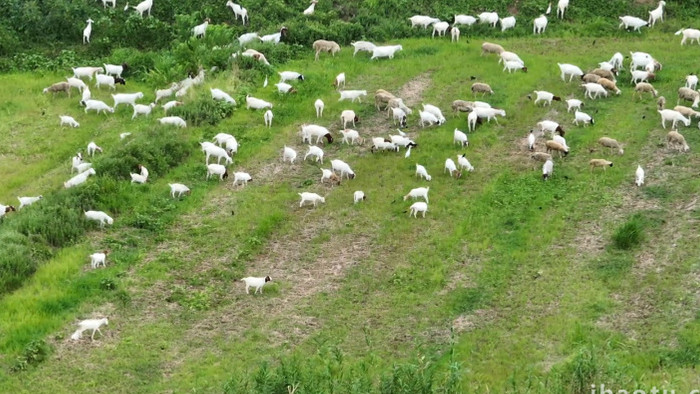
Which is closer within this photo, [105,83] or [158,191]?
[158,191]

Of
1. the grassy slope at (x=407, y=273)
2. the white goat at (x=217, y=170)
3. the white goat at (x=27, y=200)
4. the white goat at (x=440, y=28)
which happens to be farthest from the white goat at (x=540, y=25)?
the white goat at (x=27, y=200)

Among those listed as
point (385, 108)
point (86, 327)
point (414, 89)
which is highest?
point (86, 327)

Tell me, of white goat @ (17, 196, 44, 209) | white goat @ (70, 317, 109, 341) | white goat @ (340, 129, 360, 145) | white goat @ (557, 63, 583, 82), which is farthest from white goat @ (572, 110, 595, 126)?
white goat @ (70, 317, 109, 341)

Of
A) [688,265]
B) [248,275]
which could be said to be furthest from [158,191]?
[688,265]

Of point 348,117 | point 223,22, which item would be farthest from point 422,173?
point 223,22

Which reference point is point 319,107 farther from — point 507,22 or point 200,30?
point 507,22

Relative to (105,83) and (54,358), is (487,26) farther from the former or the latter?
(54,358)

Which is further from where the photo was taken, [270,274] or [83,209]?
[83,209]
